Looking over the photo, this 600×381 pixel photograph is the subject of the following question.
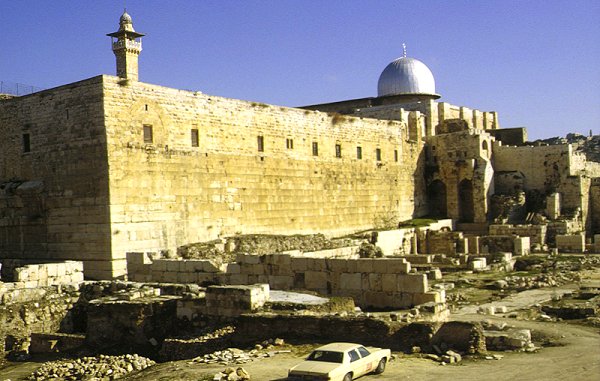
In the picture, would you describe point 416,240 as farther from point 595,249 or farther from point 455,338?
point 455,338

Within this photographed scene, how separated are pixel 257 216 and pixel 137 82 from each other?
271 inches

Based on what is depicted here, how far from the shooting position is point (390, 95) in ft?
142

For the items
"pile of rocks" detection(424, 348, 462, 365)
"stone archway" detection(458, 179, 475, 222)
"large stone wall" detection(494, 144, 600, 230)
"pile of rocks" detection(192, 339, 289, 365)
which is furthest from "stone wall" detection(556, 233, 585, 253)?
"pile of rocks" detection(192, 339, 289, 365)

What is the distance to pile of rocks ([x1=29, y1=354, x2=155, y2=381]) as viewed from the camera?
12.7 metres

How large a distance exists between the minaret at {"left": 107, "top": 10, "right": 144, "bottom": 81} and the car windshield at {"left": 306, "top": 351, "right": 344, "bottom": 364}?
21.9 metres

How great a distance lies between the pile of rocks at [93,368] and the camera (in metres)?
12.7

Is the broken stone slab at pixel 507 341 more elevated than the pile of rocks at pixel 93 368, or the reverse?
the broken stone slab at pixel 507 341

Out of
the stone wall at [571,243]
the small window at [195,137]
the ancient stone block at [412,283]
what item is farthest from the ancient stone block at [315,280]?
the stone wall at [571,243]

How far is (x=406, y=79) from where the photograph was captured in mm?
43469

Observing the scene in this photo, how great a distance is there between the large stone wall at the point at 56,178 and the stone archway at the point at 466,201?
72.4ft

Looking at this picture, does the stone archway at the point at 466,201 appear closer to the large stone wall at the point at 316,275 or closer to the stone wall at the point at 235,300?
the large stone wall at the point at 316,275

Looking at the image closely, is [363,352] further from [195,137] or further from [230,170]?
[230,170]

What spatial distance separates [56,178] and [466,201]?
75.6 feet

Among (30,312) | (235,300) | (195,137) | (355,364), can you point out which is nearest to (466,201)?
(195,137)
